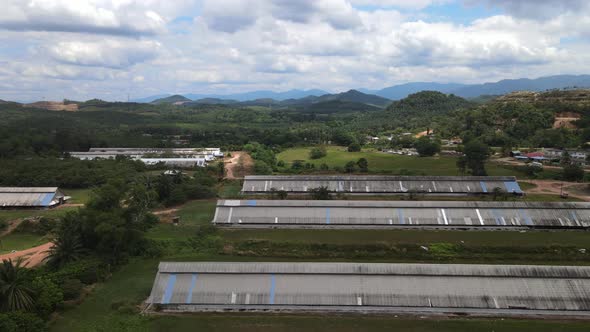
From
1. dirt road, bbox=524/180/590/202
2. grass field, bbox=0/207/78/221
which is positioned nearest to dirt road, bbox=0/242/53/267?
grass field, bbox=0/207/78/221

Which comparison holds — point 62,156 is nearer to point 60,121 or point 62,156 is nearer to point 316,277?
point 60,121

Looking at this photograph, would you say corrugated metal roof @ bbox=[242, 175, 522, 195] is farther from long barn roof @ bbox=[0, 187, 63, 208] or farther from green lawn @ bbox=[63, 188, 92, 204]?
long barn roof @ bbox=[0, 187, 63, 208]

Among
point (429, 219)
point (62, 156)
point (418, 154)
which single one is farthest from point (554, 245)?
point (62, 156)

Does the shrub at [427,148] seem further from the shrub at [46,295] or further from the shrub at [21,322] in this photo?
the shrub at [21,322]

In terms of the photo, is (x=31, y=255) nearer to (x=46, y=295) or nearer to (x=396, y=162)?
(x=46, y=295)

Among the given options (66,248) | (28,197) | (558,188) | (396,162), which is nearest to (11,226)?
(28,197)

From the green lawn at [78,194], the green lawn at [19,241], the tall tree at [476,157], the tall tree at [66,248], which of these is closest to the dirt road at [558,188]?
the tall tree at [476,157]
